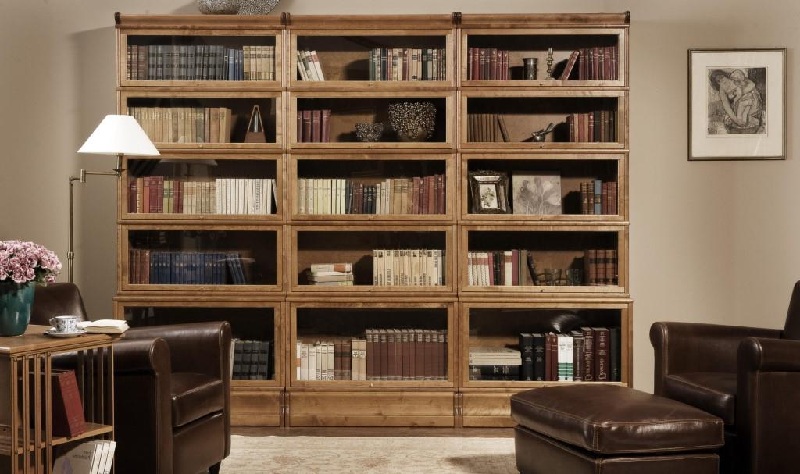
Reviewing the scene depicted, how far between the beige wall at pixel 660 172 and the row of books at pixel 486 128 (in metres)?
0.74

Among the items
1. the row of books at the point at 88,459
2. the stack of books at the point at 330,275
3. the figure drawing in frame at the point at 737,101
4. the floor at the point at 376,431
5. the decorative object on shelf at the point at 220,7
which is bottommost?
the floor at the point at 376,431

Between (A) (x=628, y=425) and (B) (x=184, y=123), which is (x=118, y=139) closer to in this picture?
(B) (x=184, y=123)

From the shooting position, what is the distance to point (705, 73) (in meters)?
5.05

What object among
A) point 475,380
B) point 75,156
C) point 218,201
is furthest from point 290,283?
point 75,156

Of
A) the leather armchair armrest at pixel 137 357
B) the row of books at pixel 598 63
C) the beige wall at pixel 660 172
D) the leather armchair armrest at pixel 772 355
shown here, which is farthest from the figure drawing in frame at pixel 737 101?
the leather armchair armrest at pixel 137 357

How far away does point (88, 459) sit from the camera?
303 centimetres

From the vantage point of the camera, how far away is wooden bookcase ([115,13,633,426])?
15.5 feet

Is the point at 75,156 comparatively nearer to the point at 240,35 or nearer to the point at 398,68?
the point at 240,35

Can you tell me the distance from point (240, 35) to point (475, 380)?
7.37 feet

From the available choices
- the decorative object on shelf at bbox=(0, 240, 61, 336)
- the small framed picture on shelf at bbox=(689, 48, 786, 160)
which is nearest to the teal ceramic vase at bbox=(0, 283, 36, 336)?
the decorative object on shelf at bbox=(0, 240, 61, 336)

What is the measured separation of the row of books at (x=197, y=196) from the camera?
477 cm

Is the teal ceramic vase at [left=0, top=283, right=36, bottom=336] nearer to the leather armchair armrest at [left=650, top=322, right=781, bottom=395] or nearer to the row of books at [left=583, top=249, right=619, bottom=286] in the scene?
the leather armchair armrest at [left=650, top=322, right=781, bottom=395]

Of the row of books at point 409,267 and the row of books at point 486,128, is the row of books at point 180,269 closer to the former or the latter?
the row of books at point 409,267

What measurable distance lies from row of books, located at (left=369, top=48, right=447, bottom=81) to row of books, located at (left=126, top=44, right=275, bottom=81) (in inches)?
24.2
